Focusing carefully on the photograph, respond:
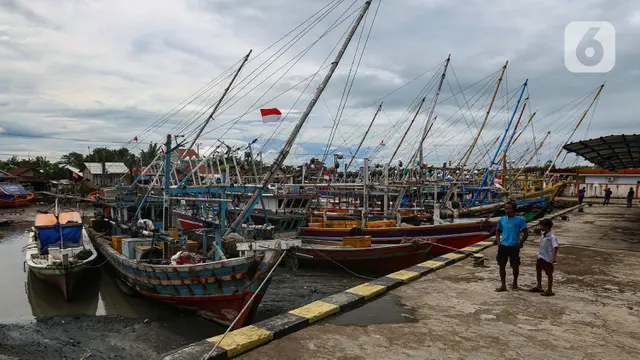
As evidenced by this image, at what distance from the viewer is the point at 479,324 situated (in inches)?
218

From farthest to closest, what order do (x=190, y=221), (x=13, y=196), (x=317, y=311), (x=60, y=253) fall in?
(x=13, y=196), (x=190, y=221), (x=60, y=253), (x=317, y=311)

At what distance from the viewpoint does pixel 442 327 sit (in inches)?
213

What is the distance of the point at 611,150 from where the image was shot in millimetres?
16344

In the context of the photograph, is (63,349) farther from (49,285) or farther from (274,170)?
(274,170)

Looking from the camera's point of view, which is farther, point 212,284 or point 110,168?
point 110,168

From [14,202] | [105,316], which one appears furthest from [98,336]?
[14,202]

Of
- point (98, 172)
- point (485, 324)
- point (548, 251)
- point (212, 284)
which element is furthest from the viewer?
point (98, 172)

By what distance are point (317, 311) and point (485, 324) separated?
242cm

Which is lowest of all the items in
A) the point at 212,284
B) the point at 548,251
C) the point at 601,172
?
the point at 212,284

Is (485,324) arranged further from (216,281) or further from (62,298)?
Result: (62,298)

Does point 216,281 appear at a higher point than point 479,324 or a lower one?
lower

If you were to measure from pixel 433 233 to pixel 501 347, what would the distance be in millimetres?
12409

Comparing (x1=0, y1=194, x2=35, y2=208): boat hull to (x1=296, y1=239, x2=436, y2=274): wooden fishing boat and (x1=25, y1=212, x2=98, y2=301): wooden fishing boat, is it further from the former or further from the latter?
(x1=296, y1=239, x2=436, y2=274): wooden fishing boat

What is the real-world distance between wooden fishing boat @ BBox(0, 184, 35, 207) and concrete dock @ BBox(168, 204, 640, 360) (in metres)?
57.2
